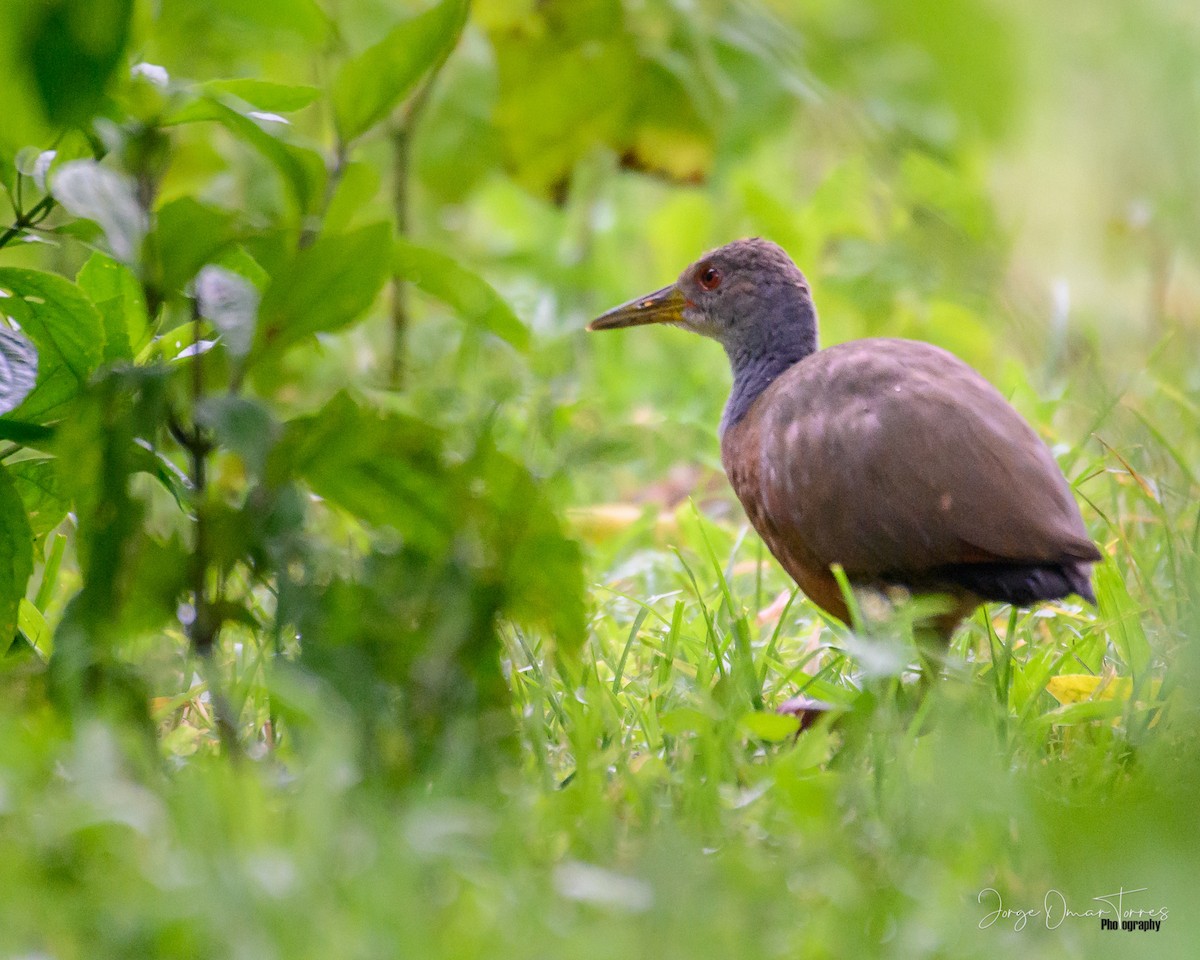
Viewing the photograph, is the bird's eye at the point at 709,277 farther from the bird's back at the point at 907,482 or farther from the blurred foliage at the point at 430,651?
the bird's back at the point at 907,482

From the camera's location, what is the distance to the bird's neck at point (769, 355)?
3.46 meters

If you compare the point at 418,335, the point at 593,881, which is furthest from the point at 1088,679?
the point at 418,335

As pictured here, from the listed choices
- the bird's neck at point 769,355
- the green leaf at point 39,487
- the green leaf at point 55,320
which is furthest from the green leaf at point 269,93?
the bird's neck at point 769,355

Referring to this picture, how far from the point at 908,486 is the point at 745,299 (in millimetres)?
1127

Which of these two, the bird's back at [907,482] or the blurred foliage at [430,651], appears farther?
the bird's back at [907,482]

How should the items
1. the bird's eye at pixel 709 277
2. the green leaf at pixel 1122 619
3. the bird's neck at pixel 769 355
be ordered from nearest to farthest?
the green leaf at pixel 1122 619
the bird's neck at pixel 769 355
the bird's eye at pixel 709 277

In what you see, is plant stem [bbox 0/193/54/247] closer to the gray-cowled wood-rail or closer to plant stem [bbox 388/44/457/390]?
the gray-cowled wood-rail

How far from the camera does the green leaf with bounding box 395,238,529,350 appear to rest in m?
2.18

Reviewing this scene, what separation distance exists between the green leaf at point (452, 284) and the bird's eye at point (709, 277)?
4.97 ft

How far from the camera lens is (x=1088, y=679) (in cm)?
260

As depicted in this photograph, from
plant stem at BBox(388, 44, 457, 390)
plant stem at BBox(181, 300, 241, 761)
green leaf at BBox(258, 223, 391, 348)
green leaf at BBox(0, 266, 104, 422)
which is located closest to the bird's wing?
green leaf at BBox(258, 223, 391, 348)

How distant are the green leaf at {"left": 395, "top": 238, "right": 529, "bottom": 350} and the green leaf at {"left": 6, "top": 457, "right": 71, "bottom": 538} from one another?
0.65 meters

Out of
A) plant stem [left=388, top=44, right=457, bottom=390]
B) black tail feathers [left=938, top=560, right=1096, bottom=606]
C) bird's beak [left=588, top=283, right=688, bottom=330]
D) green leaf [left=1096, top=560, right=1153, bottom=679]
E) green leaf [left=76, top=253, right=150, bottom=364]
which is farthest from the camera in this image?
plant stem [left=388, top=44, right=457, bottom=390]

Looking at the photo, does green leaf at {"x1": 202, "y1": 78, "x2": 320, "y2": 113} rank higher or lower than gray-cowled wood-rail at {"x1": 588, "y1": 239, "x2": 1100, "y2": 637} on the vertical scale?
higher
